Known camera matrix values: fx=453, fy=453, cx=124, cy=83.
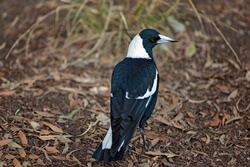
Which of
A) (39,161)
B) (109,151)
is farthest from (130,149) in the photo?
(39,161)

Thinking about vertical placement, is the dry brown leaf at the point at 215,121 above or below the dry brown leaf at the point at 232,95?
below

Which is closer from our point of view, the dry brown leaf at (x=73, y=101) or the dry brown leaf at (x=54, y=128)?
the dry brown leaf at (x=54, y=128)

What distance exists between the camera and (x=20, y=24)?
540 centimetres

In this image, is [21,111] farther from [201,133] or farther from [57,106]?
[201,133]

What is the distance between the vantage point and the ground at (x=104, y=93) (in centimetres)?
331

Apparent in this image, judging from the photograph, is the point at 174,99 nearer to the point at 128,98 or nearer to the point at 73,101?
the point at 73,101

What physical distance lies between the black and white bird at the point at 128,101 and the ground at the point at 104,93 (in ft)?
0.67

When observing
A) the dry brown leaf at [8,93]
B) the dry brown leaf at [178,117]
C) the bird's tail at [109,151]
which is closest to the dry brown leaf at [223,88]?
the dry brown leaf at [178,117]

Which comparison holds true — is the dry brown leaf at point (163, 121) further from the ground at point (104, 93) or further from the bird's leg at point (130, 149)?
the bird's leg at point (130, 149)

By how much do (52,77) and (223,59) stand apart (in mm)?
1818

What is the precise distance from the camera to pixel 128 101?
10.2 feet

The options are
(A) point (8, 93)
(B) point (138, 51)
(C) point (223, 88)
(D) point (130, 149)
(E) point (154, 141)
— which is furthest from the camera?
(C) point (223, 88)

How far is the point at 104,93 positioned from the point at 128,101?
44.8 inches

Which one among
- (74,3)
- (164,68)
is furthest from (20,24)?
(164,68)
